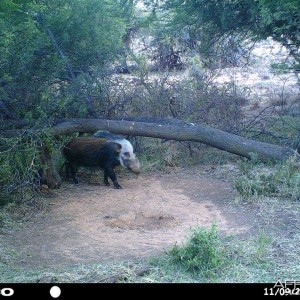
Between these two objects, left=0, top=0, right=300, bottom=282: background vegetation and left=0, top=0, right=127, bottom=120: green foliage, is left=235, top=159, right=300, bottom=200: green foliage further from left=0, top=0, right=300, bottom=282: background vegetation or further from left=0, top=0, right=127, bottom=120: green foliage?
left=0, top=0, right=127, bottom=120: green foliage

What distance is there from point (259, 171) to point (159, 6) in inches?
218

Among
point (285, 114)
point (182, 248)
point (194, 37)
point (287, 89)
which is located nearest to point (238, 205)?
point (182, 248)

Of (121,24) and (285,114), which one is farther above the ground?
(121,24)

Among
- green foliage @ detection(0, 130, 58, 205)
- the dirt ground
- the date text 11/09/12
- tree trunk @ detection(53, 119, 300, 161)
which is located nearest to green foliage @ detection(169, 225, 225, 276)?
the dirt ground

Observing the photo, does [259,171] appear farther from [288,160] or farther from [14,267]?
[14,267]

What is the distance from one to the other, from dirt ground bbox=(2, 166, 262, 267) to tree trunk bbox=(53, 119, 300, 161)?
2.36ft

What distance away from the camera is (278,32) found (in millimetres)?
12102

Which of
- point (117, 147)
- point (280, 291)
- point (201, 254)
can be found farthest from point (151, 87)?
point (280, 291)

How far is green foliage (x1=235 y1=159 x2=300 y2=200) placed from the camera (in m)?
9.17

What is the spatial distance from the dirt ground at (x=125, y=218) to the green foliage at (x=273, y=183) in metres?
0.28

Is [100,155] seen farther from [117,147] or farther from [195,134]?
[195,134]

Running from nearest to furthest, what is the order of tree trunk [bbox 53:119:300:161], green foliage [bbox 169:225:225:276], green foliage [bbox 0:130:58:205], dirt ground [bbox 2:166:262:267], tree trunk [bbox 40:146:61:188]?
1. green foliage [bbox 169:225:225:276]
2. dirt ground [bbox 2:166:262:267]
3. green foliage [bbox 0:130:58:205]
4. tree trunk [bbox 40:146:61:188]
5. tree trunk [bbox 53:119:300:161]

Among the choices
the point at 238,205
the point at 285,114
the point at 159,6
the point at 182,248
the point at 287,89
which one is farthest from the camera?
the point at 287,89

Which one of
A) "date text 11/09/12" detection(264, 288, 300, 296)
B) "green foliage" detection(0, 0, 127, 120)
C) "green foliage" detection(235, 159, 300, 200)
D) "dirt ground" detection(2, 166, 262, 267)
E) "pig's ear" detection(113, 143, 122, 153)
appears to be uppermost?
"green foliage" detection(0, 0, 127, 120)
